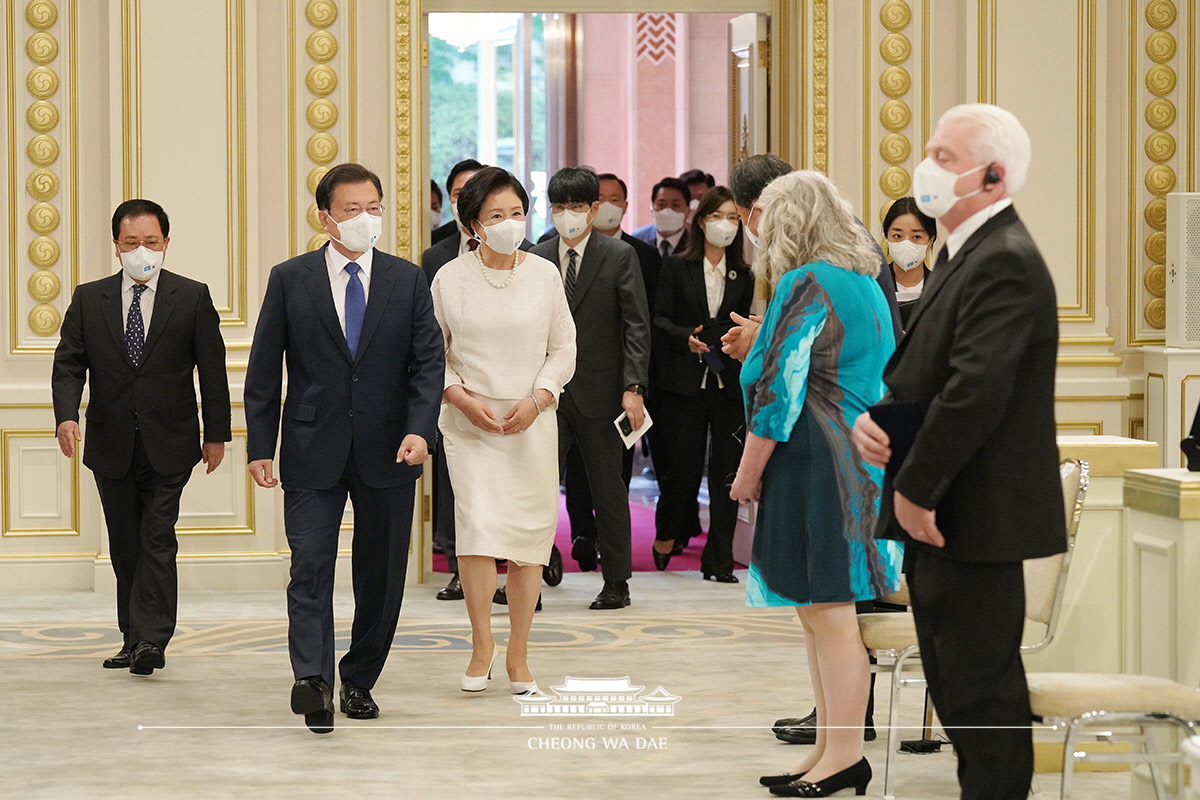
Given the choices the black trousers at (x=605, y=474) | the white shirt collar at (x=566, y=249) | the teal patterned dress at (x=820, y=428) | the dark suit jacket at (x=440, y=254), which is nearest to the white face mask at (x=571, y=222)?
the white shirt collar at (x=566, y=249)

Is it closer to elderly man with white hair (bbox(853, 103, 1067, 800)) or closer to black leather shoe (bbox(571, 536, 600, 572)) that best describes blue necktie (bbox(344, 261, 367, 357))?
elderly man with white hair (bbox(853, 103, 1067, 800))

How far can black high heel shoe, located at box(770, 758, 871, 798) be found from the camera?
12.7ft

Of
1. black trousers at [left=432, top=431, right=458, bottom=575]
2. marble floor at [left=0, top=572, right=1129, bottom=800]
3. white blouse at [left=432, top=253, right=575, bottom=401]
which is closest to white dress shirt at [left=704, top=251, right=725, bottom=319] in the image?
black trousers at [left=432, top=431, right=458, bottom=575]

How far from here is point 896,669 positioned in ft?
12.8

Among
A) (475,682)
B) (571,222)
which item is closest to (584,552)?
(571,222)

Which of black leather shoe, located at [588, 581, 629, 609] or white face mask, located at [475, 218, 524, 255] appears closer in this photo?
white face mask, located at [475, 218, 524, 255]

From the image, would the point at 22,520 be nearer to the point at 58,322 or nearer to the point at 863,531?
the point at 58,322

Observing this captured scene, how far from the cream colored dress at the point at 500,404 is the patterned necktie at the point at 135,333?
1122 millimetres

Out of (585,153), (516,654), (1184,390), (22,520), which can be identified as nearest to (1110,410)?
(1184,390)

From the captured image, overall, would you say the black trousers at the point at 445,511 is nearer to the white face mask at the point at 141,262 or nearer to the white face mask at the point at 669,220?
the white face mask at the point at 141,262

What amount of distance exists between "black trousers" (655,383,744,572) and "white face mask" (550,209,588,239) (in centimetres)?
118

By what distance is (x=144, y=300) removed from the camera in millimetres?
5477

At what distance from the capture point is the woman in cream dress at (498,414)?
495 cm

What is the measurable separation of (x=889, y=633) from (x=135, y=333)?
113 inches
